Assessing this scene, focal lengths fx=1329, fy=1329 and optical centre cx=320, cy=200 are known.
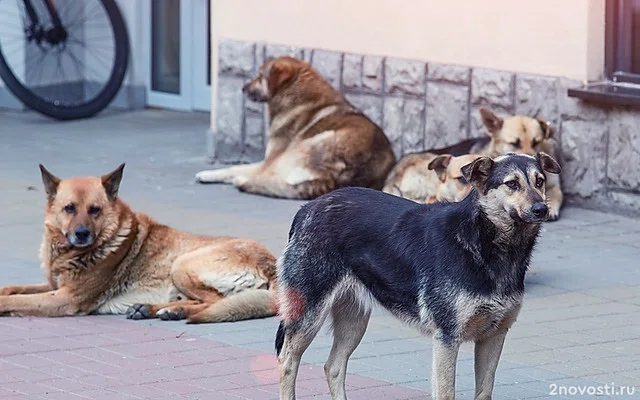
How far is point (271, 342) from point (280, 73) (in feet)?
15.6

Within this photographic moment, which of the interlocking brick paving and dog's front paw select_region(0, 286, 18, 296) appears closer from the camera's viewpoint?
the interlocking brick paving

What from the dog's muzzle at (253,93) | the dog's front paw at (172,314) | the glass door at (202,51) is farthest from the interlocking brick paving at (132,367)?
the glass door at (202,51)

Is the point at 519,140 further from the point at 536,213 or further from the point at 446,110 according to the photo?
the point at 536,213

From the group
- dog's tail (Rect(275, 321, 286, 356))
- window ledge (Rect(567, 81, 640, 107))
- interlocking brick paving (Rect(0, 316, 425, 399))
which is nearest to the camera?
dog's tail (Rect(275, 321, 286, 356))

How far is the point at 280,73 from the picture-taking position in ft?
37.7

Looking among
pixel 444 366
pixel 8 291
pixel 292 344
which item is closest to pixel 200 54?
pixel 8 291

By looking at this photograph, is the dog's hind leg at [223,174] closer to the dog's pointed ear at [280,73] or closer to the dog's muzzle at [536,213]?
the dog's pointed ear at [280,73]

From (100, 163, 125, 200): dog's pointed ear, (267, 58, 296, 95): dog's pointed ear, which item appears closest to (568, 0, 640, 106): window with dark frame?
(267, 58, 296, 95): dog's pointed ear

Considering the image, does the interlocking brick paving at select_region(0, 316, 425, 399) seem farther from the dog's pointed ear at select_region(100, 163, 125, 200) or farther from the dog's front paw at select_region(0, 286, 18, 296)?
the dog's pointed ear at select_region(100, 163, 125, 200)

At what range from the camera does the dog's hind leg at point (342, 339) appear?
5.87 meters

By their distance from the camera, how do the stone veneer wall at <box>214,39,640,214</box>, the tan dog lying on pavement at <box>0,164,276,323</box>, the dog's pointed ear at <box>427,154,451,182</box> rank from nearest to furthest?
1. the tan dog lying on pavement at <box>0,164,276,323</box>
2. the dog's pointed ear at <box>427,154,451,182</box>
3. the stone veneer wall at <box>214,39,640,214</box>

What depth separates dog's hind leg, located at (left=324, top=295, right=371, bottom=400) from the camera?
5.87 m

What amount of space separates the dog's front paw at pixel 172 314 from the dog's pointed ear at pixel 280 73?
4.26 metres

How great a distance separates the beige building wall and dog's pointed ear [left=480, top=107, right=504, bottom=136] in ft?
2.28
